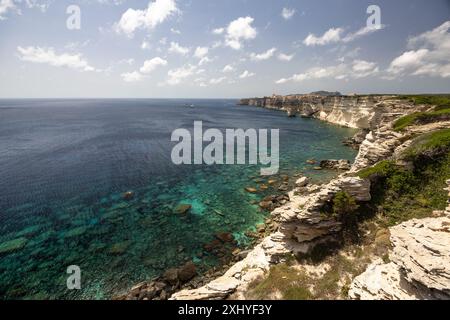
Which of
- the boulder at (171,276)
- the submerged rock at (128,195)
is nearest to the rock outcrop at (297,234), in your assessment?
the boulder at (171,276)

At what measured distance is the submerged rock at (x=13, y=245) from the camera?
74.4 ft

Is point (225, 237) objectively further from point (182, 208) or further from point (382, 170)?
point (382, 170)

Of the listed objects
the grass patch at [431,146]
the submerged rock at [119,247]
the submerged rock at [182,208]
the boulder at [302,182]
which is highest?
the grass patch at [431,146]

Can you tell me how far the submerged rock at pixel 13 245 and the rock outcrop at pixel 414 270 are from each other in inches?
1177

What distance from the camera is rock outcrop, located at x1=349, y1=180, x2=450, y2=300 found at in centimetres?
1037

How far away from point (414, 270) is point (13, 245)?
3329 cm

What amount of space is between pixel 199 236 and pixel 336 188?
14606 millimetres

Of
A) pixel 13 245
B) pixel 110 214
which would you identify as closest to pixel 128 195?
pixel 110 214

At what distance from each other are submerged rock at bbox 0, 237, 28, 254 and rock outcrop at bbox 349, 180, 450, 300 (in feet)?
98.1

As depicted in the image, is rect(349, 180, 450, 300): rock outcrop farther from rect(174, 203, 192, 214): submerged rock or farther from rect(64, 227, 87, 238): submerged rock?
rect(64, 227, 87, 238): submerged rock

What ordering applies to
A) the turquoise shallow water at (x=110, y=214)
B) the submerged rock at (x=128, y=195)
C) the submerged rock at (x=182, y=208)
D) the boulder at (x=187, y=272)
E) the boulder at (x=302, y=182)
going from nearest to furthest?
the boulder at (x=187, y=272)
the turquoise shallow water at (x=110, y=214)
the submerged rock at (x=182, y=208)
the submerged rock at (x=128, y=195)
the boulder at (x=302, y=182)

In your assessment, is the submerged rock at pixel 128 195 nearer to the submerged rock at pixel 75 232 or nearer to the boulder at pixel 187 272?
the submerged rock at pixel 75 232

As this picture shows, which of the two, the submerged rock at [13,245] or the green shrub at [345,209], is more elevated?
the green shrub at [345,209]
